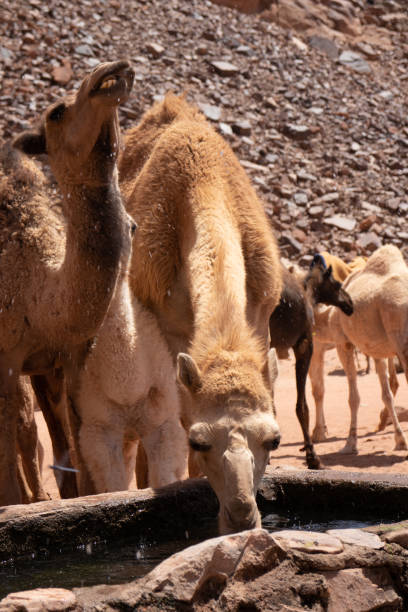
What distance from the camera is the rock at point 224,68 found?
26.8 m

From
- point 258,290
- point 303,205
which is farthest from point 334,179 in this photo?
point 258,290

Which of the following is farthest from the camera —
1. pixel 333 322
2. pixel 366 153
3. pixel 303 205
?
pixel 366 153

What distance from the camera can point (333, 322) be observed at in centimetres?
1187

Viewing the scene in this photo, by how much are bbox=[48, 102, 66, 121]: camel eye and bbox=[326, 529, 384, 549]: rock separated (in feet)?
9.03

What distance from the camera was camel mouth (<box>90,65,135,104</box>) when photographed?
4301mm

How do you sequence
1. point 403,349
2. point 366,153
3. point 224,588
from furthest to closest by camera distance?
point 366,153 → point 403,349 → point 224,588

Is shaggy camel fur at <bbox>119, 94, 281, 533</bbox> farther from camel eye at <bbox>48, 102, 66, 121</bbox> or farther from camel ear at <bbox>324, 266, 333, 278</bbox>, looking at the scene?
camel ear at <bbox>324, 266, 333, 278</bbox>

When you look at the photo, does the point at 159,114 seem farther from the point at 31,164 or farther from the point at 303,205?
the point at 303,205

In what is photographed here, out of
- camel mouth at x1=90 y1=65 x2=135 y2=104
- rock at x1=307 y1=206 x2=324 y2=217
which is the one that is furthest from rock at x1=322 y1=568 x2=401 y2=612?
rock at x1=307 y1=206 x2=324 y2=217

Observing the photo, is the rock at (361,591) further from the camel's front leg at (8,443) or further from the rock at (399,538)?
the camel's front leg at (8,443)

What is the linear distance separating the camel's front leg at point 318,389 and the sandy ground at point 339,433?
16cm

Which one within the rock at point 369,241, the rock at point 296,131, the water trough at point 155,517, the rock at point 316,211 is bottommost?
the rock at point 369,241

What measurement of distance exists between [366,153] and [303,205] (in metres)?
3.62

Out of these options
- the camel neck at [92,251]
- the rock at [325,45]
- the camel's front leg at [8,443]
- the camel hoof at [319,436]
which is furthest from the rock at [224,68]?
the camel's front leg at [8,443]
